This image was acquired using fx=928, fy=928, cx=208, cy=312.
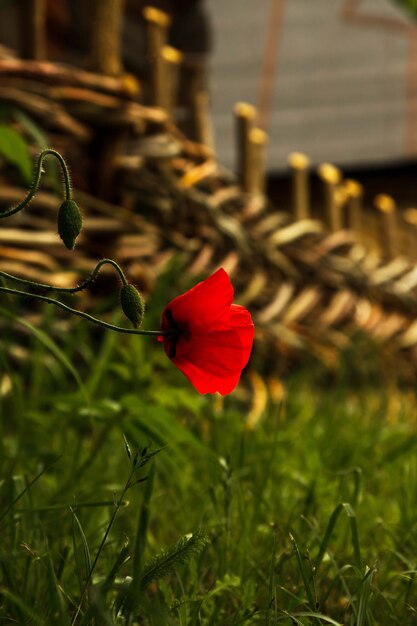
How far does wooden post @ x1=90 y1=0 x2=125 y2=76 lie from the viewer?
1711 millimetres

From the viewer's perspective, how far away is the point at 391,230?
374cm


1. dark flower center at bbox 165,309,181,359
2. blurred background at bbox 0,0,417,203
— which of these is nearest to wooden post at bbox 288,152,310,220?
dark flower center at bbox 165,309,181,359

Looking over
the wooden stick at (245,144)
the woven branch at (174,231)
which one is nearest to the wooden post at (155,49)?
the woven branch at (174,231)

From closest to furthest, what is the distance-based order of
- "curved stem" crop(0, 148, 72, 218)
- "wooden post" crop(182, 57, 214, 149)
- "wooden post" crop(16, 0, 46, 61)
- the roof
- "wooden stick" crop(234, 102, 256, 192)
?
"curved stem" crop(0, 148, 72, 218), "wooden post" crop(16, 0, 46, 61), "wooden post" crop(182, 57, 214, 149), "wooden stick" crop(234, 102, 256, 192), the roof

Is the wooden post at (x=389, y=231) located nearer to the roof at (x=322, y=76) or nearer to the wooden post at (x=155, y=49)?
the wooden post at (x=155, y=49)

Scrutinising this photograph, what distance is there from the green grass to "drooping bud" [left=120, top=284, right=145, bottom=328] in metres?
0.08

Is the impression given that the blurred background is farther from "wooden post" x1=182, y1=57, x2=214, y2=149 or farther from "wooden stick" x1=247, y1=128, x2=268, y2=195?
"wooden post" x1=182, y1=57, x2=214, y2=149

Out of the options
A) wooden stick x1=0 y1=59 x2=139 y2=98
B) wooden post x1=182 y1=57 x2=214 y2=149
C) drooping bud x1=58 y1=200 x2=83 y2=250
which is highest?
drooping bud x1=58 y1=200 x2=83 y2=250

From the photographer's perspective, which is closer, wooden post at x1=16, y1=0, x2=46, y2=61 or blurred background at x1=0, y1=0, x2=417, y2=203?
wooden post at x1=16, y1=0, x2=46, y2=61

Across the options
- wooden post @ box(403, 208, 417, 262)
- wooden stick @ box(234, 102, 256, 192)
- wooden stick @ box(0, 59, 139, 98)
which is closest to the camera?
wooden stick @ box(0, 59, 139, 98)

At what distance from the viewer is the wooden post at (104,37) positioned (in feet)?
5.61

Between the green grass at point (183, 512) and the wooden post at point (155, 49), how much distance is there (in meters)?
0.68

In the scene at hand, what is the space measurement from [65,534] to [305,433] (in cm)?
61

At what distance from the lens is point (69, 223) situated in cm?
49
